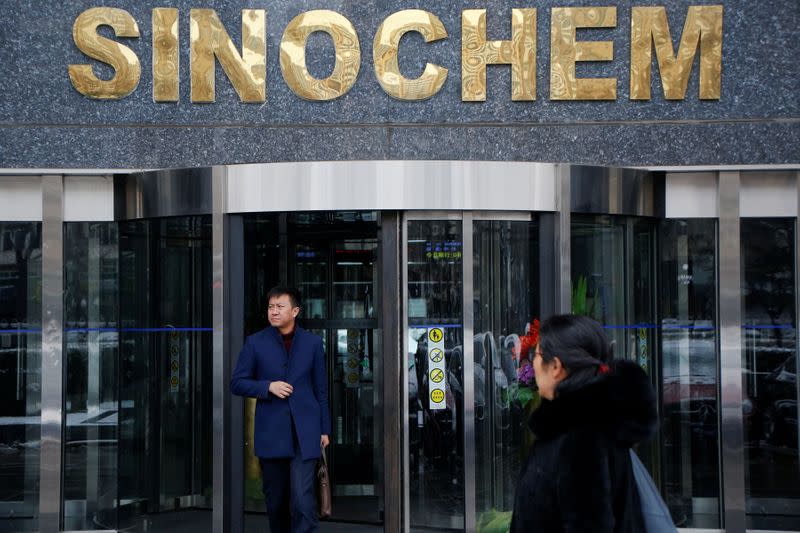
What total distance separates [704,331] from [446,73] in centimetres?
274

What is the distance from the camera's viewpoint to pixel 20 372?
25.1 ft

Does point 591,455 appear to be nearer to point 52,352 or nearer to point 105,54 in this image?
point 52,352

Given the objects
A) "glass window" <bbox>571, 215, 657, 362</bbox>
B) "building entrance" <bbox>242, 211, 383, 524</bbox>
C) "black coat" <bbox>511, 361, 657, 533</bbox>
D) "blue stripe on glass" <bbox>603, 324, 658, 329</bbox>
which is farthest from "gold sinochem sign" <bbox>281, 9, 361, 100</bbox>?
"black coat" <bbox>511, 361, 657, 533</bbox>

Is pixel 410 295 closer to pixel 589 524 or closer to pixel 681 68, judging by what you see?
pixel 681 68

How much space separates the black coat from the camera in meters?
2.75

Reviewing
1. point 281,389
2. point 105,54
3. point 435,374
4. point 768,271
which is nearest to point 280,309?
point 281,389

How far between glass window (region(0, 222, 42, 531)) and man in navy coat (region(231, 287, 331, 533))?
7.33 feet

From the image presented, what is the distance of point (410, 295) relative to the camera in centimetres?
694

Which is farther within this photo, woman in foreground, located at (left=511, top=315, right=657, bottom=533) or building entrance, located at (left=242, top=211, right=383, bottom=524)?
building entrance, located at (left=242, top=211, right=383, bottom=524)

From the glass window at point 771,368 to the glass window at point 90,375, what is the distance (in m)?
4.75

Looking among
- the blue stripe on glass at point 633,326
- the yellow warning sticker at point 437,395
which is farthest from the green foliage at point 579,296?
the yellow warning sticker at point 437,395

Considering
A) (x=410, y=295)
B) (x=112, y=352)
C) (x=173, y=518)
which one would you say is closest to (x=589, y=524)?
(x=410, y=295)

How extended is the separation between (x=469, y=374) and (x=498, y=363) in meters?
0.23

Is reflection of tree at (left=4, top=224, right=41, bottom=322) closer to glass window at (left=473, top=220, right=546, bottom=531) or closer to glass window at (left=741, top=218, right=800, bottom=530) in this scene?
glass window at (left=473, top=220, right=546, bottom=531)
